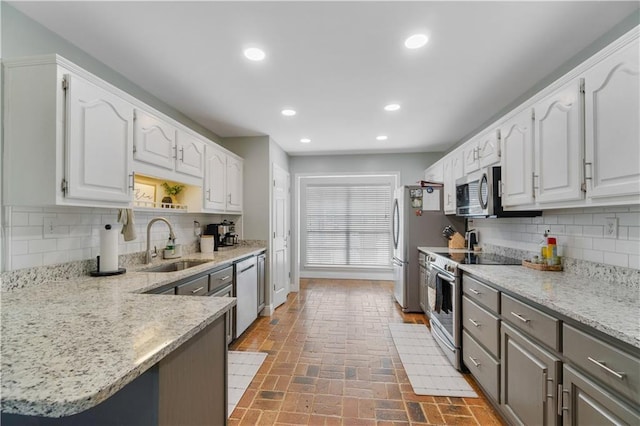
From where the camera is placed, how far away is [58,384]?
68cm

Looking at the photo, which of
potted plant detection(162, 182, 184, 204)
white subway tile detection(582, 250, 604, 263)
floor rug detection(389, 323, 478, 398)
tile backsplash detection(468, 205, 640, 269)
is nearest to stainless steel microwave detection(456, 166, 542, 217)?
tile backsplash detection(468, 205, 640, 269)

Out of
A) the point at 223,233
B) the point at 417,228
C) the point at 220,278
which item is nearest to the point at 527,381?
the point at 220,278

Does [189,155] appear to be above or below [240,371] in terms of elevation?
above

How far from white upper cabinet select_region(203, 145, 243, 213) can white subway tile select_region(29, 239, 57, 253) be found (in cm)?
142

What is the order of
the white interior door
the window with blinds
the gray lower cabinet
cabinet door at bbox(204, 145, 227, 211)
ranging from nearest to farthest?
cabinet door at bbox(204, 145, 227, 211) → the gray lower cabinet → the white interior door → the window with blinds

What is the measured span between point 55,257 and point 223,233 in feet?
6.85

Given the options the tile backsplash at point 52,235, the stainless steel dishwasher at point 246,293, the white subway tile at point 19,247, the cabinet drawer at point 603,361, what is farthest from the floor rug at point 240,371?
the cabinet drawer at point 603,361

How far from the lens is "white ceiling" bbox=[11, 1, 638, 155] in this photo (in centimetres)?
169

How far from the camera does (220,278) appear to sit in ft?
9.09

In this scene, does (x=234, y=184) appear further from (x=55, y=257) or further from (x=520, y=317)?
(x=520, y=317)

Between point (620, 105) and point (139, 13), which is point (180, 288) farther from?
point (620, 105)

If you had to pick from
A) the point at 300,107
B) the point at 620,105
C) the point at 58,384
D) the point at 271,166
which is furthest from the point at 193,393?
the point at 271,166

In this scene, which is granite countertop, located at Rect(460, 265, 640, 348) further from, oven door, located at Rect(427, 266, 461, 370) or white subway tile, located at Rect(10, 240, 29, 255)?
white subway tile, located at Rect(10, 240, 29, 255)

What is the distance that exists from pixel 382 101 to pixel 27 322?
3.04 metres
